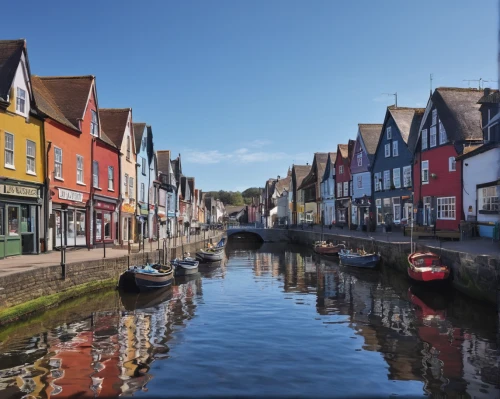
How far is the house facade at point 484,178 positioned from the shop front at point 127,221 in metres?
25.8

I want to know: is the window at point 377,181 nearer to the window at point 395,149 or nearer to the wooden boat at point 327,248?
the window at point 395,149

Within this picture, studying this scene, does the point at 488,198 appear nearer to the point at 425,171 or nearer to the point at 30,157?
the point at 425,171

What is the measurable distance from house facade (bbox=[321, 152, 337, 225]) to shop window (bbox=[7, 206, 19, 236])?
48000mm

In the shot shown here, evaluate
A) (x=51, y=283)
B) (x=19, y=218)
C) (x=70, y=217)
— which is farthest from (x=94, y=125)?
(x=51, y=283)

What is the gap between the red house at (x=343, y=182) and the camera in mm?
59569

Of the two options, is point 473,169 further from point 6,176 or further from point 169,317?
point 6,176

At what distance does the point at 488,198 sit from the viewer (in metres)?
27.6

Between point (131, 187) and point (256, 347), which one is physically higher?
point (131, 187)

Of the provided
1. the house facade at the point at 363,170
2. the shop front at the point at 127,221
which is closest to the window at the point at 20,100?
the shop front at the point at 127,221

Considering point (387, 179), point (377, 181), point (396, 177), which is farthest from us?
point (377, 181)

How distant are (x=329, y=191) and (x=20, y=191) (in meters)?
49.8

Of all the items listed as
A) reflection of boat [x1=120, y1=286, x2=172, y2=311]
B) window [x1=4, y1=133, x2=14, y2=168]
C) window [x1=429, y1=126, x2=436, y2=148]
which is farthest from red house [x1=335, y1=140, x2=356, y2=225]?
window [x1=4, y1=133, x2=14, y2=168]

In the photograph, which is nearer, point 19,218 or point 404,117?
point 19,218

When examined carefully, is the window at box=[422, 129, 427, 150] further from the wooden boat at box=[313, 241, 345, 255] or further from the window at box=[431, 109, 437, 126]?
the wooden boat at box=[313, 241, 345, 255]
